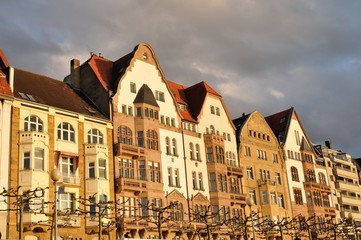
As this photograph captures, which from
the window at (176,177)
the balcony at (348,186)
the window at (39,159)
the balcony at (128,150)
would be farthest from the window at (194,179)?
the balcony at (348,186)

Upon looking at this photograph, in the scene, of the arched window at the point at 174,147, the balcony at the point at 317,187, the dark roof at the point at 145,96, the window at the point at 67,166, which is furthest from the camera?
the balcony at the point at 317,187

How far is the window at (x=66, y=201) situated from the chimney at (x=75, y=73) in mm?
Answer: 16594

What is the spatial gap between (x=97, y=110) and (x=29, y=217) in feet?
53.4

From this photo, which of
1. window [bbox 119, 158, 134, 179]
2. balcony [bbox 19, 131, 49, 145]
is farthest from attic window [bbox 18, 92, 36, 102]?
window [bbox 119, 158, 134, 179]

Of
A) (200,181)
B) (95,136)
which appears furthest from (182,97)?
(95,136)

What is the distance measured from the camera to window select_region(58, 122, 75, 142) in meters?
53.0

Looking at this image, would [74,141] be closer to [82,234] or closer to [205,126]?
[82,234]

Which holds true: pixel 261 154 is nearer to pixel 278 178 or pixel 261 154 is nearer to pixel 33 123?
pixel 278 178

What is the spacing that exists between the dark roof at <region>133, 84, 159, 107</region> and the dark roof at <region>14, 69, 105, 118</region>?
546 cm

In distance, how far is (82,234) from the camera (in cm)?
5144

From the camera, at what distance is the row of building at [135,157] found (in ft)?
161

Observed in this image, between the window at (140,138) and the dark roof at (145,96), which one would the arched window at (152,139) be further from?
the dark roof at (145,96)

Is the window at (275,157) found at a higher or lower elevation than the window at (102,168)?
higher

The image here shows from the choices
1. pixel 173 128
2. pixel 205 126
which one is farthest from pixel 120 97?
pixel 205 126
